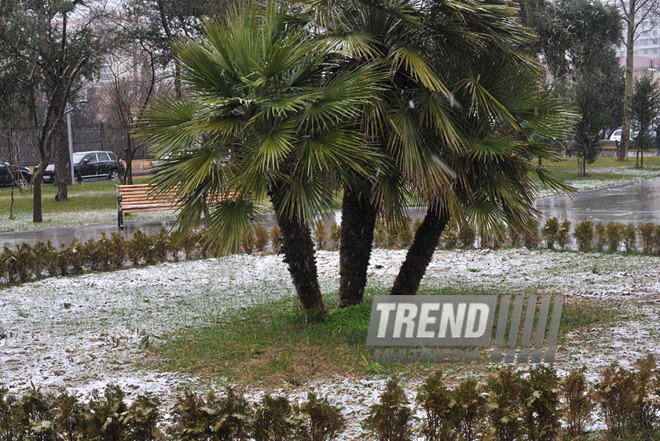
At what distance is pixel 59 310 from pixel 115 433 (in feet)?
13.7

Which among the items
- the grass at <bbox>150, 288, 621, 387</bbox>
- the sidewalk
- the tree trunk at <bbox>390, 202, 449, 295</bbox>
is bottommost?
the grass at <bbox>150, 288, 621, 387</bbox>

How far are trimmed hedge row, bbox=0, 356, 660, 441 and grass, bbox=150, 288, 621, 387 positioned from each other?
1.27m

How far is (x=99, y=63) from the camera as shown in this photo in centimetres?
2019

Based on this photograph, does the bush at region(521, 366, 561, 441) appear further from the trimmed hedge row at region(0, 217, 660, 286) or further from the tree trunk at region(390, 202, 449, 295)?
the trimmed hedge row at region(0, 217, 660, 286)

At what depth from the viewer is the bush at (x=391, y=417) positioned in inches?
140

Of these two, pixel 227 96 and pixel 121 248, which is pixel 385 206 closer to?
pixel 227 96

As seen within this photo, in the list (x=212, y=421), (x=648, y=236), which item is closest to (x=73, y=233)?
(x=648, y=236)

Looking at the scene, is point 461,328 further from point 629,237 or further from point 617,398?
point 629,237

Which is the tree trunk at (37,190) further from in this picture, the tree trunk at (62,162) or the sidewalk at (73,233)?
the tree trunk at (62,162)

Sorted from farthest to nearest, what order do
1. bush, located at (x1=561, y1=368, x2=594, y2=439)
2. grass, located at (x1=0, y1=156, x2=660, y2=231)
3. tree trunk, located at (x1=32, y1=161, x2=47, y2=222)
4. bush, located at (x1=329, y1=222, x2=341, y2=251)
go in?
1. grass, located at (x1=0, y1=156, x2=660, y2=231)
2. tree trunk, located at (x1=32, y1=161, x2=47, y2=222)
3. bush, located at (x1=329, y1=222, x2=341, y2=251)
4. bush, located at (x1=561, y1=368, x2=594, y2=439)

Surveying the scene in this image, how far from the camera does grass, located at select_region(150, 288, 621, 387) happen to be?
5.02 m

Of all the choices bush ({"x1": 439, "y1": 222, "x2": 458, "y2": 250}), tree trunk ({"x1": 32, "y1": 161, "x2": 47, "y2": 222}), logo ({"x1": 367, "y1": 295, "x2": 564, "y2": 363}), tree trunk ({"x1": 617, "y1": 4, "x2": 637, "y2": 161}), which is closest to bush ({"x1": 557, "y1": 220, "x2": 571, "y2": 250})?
bush ({"x1": 439, "y1": 222, "x2": 458, "y2": 250})

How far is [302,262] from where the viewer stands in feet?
19.4

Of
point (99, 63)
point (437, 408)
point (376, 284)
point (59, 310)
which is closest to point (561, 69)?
point (99, 63)
